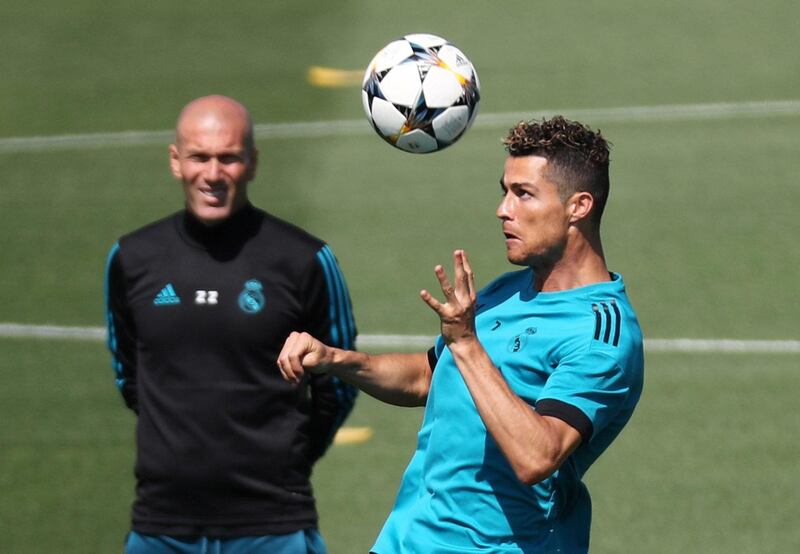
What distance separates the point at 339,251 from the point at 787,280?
3261 mm

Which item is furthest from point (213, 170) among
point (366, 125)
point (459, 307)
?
point (366, 125)

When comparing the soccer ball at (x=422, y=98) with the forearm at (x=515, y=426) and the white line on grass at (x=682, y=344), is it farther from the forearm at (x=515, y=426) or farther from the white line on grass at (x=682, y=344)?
the white line on grass at (x=682, y=344)

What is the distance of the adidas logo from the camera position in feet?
17.4

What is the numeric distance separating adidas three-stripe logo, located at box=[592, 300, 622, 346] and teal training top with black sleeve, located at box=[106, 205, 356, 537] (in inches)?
41.9

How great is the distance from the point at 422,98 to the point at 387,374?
170cm

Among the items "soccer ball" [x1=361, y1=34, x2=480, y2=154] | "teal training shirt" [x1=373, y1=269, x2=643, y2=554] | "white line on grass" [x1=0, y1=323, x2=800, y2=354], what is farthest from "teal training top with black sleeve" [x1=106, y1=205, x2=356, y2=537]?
"white line on grass" [x1=0, y1=323, x2=800, y2=354]

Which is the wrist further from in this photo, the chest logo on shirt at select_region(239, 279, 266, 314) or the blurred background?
the blurred background

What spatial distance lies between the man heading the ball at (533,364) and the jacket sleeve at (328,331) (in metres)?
0.29

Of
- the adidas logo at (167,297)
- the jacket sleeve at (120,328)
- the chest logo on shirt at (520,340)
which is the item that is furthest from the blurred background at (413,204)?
the chest logo on shirt at (520,340)

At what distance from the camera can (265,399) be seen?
5230mm

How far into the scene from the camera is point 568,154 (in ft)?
16.5

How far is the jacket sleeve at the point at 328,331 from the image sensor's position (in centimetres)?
539

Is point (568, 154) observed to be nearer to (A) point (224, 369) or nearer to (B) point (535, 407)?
(B) point (535, 407)

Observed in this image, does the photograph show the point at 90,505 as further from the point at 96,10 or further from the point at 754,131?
the point at 96,10
